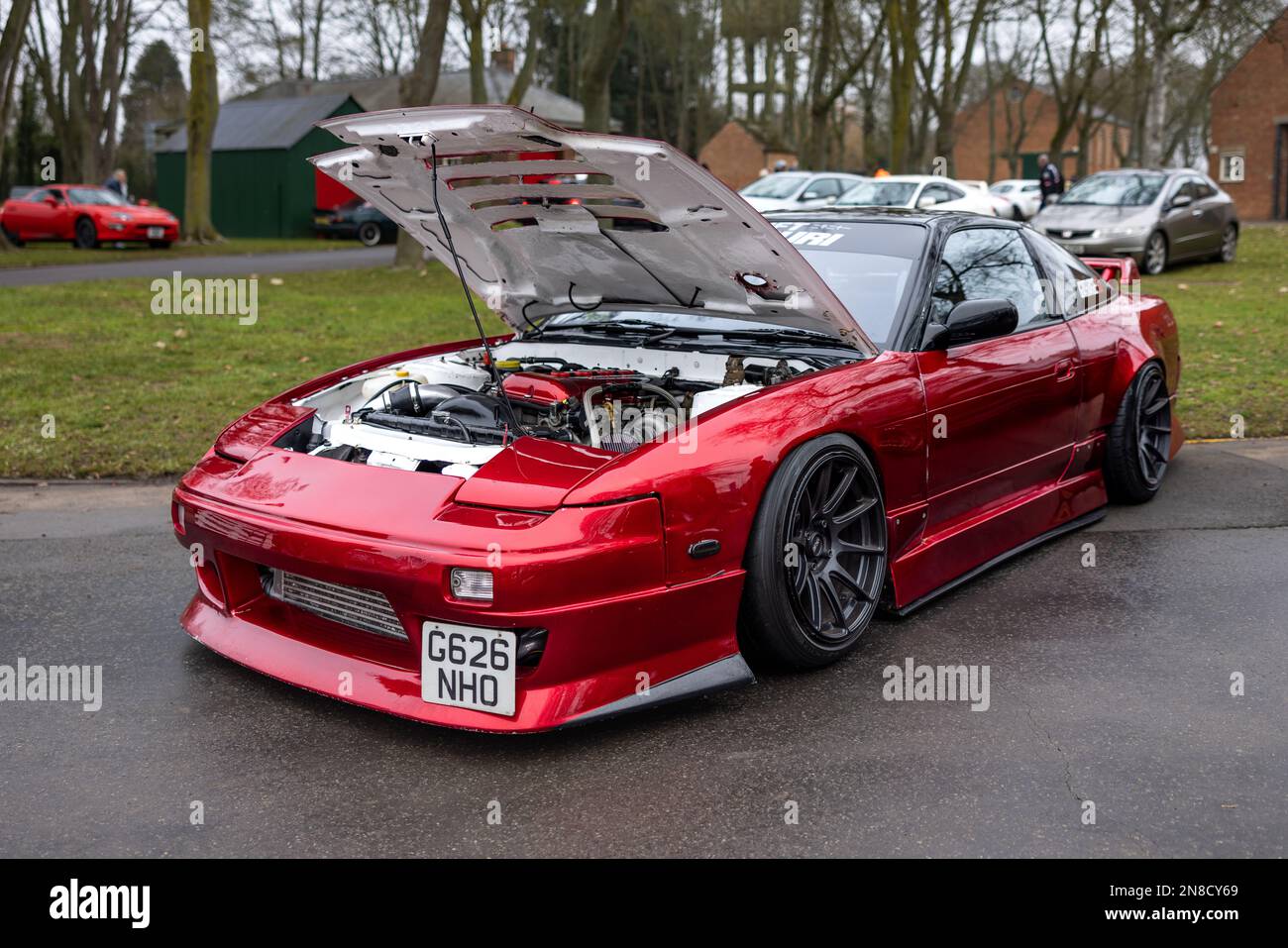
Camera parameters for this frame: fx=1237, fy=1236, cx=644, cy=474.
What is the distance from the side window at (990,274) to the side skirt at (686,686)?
1.70 m

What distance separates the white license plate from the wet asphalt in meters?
0.19

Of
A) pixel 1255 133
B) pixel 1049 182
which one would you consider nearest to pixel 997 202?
pixel 1049 182

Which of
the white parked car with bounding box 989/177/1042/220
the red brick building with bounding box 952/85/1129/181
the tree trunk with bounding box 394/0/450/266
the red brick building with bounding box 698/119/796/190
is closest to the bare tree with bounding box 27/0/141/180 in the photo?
the tree trunk with bounding box 394/0/450/266

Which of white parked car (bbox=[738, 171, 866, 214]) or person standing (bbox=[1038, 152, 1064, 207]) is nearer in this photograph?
white parked car (bbox=[738, 171, 866, 214])

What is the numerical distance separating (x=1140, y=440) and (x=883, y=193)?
43.4 feet

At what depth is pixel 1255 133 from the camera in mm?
35656

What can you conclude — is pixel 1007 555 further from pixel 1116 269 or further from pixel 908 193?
pixel 908 193

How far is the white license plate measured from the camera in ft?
10.2

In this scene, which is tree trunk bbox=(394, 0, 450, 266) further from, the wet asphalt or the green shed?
the green shed
